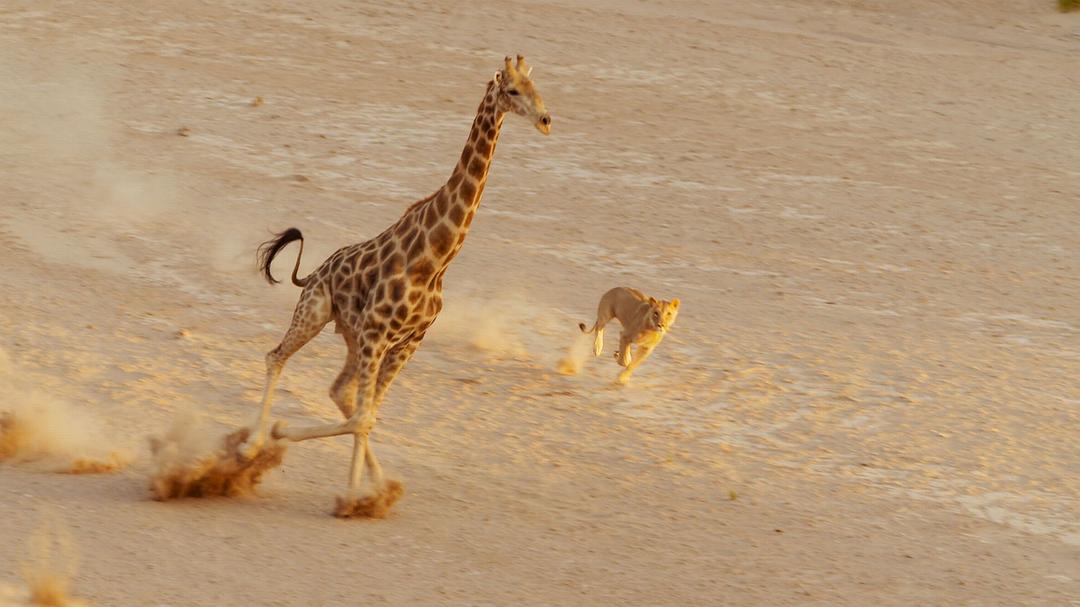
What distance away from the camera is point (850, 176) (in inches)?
637

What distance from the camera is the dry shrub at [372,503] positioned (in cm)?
777

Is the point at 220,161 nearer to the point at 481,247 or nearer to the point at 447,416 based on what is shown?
the point at 481,247

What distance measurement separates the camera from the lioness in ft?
34.6

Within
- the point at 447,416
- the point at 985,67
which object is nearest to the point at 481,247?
the point at 447,416

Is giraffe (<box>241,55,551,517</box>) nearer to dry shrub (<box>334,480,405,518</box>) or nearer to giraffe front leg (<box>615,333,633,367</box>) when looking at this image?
dry shrub (<box>334,480,405,518</box>)

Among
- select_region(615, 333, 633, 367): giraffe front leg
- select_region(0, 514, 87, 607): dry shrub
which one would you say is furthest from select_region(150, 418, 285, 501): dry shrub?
select_region(615, 333, 633, 367): giraffe front leg

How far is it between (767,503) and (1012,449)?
207cm

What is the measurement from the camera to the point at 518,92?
728 cm

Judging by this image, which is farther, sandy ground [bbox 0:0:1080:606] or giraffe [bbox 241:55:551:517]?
sandy ground [bbox 0:0:1080:606]

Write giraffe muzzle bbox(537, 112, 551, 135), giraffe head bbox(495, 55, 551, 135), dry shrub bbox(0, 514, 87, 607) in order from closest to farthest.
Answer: dry shrub bbox(0, 514, 87, 607) → giraffe muzzle bbox(537, 112, 551, 135) → giraffe head bbox(495, 55, 551, 135)

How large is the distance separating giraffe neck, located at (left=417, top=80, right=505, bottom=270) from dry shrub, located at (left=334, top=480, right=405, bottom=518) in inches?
47.9

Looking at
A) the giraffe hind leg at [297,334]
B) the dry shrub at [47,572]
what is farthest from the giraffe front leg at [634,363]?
the dry shrub at [47,572]

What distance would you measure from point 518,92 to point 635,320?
3640 mm

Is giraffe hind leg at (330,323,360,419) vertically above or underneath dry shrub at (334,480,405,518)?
above
